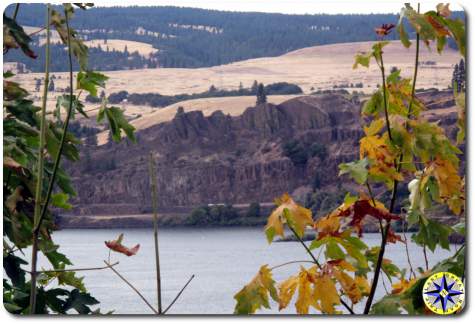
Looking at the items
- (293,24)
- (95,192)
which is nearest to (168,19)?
(293,24)

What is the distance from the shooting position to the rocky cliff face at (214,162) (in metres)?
3.66

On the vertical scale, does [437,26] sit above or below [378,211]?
above

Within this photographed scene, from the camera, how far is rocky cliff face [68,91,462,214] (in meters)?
3.66

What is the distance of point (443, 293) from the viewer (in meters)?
1.86

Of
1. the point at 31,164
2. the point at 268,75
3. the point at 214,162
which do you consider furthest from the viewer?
the point at 214,162

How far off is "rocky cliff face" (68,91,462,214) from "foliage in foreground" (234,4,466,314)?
50.6 inches

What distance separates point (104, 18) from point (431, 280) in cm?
154

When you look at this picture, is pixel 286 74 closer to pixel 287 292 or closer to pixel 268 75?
pixel 268 75

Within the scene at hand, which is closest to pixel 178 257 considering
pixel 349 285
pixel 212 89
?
pixel 212 89

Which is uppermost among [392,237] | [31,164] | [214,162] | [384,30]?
[384,30]

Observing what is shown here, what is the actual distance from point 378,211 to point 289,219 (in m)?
0.18

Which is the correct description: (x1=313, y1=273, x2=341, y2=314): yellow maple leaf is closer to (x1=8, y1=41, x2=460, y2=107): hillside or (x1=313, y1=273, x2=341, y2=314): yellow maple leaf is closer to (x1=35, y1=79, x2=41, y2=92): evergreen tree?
(x1=8, y1=41, x2=460, y2=107): hillside

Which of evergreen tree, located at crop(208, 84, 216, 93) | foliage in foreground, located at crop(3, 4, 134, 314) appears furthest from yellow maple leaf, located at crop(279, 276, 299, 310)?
evergreen tree, located at crop(208, 84, 216, 93)

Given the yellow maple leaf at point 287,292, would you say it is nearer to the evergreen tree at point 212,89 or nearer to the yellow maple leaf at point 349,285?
the yellow maple leaf at point 349,285
